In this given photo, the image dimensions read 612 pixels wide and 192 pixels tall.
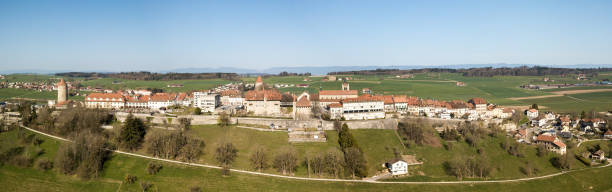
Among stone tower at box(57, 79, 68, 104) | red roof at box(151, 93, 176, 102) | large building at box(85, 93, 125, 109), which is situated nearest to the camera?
large building at box(85, 93, 125, 109)

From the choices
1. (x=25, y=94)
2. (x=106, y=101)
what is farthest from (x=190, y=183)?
(x=25, y=94)

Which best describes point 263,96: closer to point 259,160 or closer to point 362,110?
point 362,110

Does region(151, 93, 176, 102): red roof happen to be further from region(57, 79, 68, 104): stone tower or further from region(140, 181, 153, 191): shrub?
region(140, 181, 153, 191): shrub

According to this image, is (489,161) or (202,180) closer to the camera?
(202,180)

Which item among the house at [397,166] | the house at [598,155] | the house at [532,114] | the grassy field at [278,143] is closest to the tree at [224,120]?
the grassy field at [278,143]

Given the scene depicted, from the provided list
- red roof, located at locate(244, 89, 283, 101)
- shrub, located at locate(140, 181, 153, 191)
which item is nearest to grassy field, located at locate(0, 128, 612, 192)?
shrub, located at locate(140, 181, 153, 191)

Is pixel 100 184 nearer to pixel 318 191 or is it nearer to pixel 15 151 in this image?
pixel 15 151

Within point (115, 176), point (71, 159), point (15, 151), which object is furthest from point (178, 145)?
point (15, 151)
